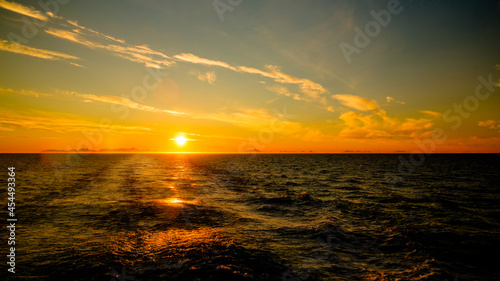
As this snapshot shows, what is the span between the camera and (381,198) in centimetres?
2442

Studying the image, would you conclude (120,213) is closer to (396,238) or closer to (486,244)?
(396,238)

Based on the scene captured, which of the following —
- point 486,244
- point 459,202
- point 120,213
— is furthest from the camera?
point 459,202

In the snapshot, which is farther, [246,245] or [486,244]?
[486,244]

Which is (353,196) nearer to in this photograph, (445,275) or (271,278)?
(445,275)

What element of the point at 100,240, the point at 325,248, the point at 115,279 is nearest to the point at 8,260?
the point at 100,240

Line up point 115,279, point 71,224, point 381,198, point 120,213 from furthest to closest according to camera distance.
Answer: point 381,198, point 120,213, point 71,224, point 115,279

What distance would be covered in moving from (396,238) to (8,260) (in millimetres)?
17757

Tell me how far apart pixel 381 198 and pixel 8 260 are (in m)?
27.9

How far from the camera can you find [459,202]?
22672 millimetres

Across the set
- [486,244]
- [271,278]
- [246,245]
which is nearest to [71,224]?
[246,245]

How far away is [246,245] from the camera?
11.0 meters

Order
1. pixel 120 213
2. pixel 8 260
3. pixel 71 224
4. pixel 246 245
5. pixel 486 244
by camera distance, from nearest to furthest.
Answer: pixel 8 260, pixel 246 245, pixel 486 244, pixel 71 224, pixel 120 213

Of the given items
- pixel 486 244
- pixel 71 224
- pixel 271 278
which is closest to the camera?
pixel 271 278

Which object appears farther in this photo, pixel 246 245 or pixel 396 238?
pixel 396 238
